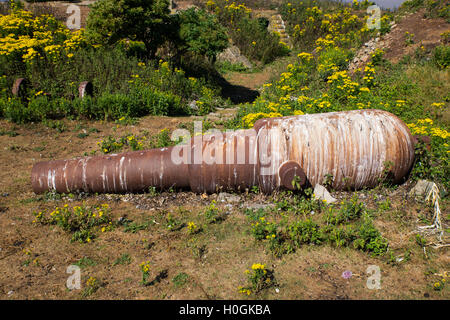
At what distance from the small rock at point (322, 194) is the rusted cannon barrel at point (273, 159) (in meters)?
0.12

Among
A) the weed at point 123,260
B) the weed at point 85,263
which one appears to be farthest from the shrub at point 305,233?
the weed at point 85,263

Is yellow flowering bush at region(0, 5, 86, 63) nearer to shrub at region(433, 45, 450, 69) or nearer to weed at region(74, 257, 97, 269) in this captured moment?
weed at region(74, 257, 97, 269)

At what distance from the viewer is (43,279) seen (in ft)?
11.1

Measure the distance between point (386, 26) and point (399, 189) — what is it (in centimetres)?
890

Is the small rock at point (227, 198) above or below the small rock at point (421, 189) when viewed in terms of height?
below

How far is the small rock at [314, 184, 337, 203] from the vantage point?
15.0 feet

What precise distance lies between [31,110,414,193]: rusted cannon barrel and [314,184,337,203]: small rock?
0.39 feet

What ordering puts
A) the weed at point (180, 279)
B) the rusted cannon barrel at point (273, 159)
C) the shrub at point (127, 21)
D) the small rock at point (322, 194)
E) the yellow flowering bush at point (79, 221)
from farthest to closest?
the shrub at point (127, 21)
the small rock at point (322, 194)
the rusted cannon barrel at point (273, 159)
the yellow flowering bush at point (79, 221)
the weed at point (180, 279)

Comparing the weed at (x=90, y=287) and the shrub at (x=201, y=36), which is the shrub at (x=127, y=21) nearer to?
the shrub at (x=201, y=36)

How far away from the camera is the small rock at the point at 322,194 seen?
4.58 meters

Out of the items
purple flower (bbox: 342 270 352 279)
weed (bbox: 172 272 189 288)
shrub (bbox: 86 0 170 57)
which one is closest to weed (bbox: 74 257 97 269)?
weed (bbox: 172 272 189 288)
